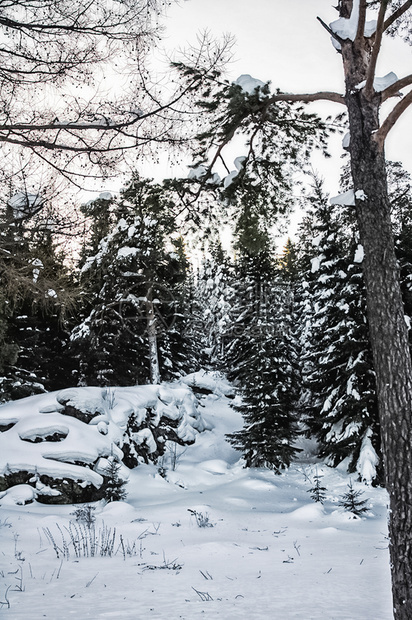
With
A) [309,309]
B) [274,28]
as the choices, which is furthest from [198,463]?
[274,28]

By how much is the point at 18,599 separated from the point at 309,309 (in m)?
21.1

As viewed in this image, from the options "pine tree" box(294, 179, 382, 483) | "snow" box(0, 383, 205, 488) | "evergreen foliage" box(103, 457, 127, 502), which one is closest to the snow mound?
"pine tree" box(294, 179, 382, 483)

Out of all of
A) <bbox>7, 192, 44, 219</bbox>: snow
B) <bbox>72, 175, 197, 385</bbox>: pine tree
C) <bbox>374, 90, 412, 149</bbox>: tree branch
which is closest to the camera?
<bbox>374, 90, 412, 149</bbox>: tree branch

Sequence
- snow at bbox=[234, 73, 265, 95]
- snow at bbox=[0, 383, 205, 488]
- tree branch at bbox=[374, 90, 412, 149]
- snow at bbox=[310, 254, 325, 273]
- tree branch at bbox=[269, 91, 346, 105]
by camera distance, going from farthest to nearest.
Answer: snow at bbox=[310, 254, 325, 273] < snow at bbox=[0, 383, 205, 488] < snow at bbox=[234, 73, 265, 95] < tree branch at bbox=[269, 91, 346, 105] < tree branch at bbox=[374, 90, 412, 149]

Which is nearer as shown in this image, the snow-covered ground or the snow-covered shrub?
the snow-covered ground

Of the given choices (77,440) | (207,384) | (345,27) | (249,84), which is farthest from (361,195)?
(207,384)

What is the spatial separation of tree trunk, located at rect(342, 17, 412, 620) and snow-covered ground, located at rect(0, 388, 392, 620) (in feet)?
2.35

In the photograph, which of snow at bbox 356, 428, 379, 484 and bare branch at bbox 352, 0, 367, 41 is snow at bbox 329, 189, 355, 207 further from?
snow at bbox 356, 428, 379, 484

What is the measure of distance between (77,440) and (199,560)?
244 inches

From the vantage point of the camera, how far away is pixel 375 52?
4328 mm

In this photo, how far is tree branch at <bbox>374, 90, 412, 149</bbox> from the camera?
430 cm

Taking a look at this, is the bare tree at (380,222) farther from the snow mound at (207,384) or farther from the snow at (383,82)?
the snow mound at (207,384)

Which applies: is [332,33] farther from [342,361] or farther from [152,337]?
[152,337]

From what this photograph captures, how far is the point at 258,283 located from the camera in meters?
20.2
